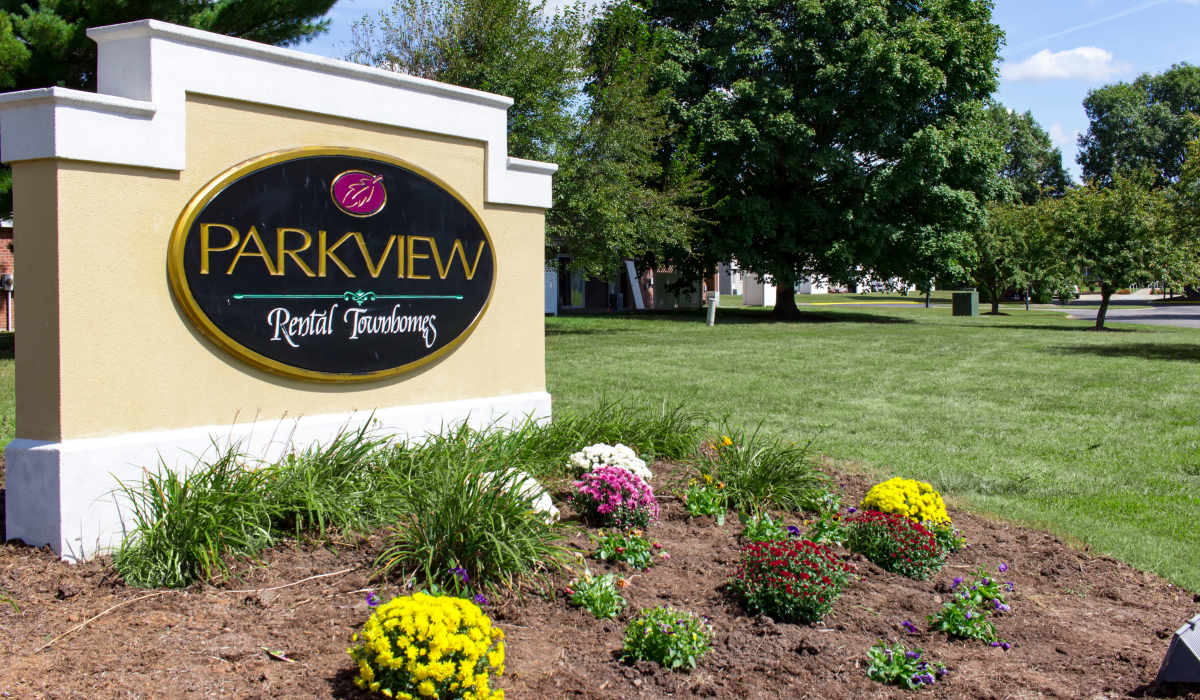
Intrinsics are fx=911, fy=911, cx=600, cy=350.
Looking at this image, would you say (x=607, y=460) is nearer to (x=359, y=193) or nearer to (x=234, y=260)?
(x=359, y=193)

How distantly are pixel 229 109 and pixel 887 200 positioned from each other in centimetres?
2679

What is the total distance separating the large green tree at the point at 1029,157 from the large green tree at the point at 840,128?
128 feet

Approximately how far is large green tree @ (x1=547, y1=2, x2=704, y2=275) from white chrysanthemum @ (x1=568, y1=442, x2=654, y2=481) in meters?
13.1

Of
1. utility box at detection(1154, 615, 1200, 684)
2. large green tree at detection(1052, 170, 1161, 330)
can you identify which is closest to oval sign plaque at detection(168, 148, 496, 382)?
utility box at detection(1154, 615, 1200, 684)

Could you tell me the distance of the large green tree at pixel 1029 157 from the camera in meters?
67.4

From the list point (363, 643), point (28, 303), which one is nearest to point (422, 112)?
point (28, 303)

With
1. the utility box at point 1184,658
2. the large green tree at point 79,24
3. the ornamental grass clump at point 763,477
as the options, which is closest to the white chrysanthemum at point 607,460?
the ornamental grass clump at point 763,477

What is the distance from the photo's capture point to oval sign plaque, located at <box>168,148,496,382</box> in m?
5.11

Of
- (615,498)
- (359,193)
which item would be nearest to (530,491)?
(615,498)

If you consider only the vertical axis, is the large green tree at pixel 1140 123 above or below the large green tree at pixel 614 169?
above

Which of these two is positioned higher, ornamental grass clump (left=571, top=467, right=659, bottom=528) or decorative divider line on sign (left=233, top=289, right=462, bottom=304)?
decorative divider line on sign (left=233, top=289, right=462, bottom=304)

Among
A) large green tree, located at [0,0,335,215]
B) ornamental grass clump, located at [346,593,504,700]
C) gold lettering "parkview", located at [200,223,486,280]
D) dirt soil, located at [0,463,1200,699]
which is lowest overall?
dirt soil, located at [0,463,1200,699]

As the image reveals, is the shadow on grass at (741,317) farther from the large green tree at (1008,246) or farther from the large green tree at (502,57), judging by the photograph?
A: the large green tree at (502,57)

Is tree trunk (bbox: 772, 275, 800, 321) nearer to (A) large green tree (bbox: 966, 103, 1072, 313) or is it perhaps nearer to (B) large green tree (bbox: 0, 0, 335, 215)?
(A) large green tree (bbox: 966, 103, 1072, 313)
